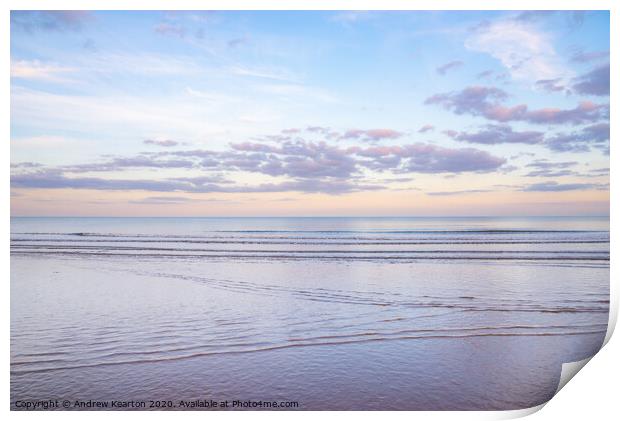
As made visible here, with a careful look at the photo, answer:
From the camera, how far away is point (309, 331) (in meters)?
3.84

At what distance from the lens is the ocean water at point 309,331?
2932mm

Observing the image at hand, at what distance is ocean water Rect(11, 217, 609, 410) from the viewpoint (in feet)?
9.62

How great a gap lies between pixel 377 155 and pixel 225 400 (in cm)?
408

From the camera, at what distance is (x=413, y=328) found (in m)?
3.91

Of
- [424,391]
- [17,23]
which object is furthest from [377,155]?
[17,23]
